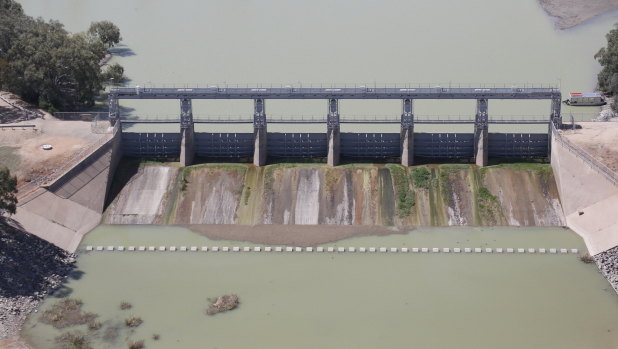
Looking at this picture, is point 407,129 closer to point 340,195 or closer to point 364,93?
point 364,93

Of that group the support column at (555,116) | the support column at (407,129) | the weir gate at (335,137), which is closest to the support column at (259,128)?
the weir gate at (335,137)

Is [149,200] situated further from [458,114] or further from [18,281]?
[458,114]

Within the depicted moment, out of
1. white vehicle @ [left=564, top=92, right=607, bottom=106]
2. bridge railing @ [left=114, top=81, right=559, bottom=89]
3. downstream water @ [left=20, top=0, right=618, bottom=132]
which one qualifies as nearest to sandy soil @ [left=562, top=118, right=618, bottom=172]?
downstream water @ [left=20, top=0, right=618, bottom=132]

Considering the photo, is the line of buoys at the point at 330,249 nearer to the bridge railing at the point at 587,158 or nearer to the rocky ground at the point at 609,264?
the rocky ground at the point at 609,264

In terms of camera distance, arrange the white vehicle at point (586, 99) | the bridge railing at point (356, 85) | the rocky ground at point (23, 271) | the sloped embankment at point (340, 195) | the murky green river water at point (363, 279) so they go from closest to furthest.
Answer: the murky green river water at point (363, 279), the rocky ground at point (23, 271), the sloped embankment at point (340, 195), the white vehicle at point (586, 99), the bridge railing at point (356, 85)

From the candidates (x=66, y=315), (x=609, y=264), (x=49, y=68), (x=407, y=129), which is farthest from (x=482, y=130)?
(x=49, y=68)

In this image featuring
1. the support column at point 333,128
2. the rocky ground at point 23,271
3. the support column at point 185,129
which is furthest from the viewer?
the support column at point 185,129

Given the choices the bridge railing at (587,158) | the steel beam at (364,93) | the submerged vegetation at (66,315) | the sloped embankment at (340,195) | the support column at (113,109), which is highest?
the steel beam at (364,93)
